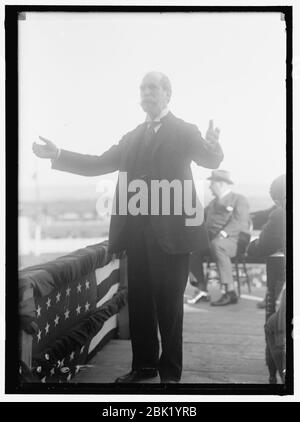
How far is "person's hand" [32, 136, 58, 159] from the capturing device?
3615 mm

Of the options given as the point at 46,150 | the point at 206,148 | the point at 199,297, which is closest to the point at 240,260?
the point at 199,297

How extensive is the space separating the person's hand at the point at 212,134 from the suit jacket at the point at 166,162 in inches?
0.9

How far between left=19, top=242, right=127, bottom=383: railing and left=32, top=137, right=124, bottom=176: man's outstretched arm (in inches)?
15.1

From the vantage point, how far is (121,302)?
4.10 m

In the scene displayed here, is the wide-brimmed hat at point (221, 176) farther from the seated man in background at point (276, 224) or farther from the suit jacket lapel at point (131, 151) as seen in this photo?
the suit jacket lapel at point (131, 151)

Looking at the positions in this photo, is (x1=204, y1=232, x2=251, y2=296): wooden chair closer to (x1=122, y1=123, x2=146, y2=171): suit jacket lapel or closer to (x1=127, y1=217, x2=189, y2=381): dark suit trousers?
(x1=127, y1=217, x2=189, y2=381): dark suit trousers

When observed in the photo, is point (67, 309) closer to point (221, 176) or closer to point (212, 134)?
point (221, 176)

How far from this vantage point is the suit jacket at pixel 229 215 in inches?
143

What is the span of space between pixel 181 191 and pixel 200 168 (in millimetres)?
153

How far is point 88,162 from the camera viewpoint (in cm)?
365

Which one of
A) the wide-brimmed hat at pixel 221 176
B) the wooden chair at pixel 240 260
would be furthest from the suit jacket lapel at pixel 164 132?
the wooden chair at pixel 240 260

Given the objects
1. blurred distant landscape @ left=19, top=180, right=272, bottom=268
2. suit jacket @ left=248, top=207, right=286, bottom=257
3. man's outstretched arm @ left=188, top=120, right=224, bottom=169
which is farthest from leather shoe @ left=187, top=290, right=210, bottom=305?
man's outstretched arm @ left=188, top=120, right=224, bottom=169

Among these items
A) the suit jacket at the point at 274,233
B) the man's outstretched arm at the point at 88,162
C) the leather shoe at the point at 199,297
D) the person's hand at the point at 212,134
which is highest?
the person's hand at the point at 212,134
